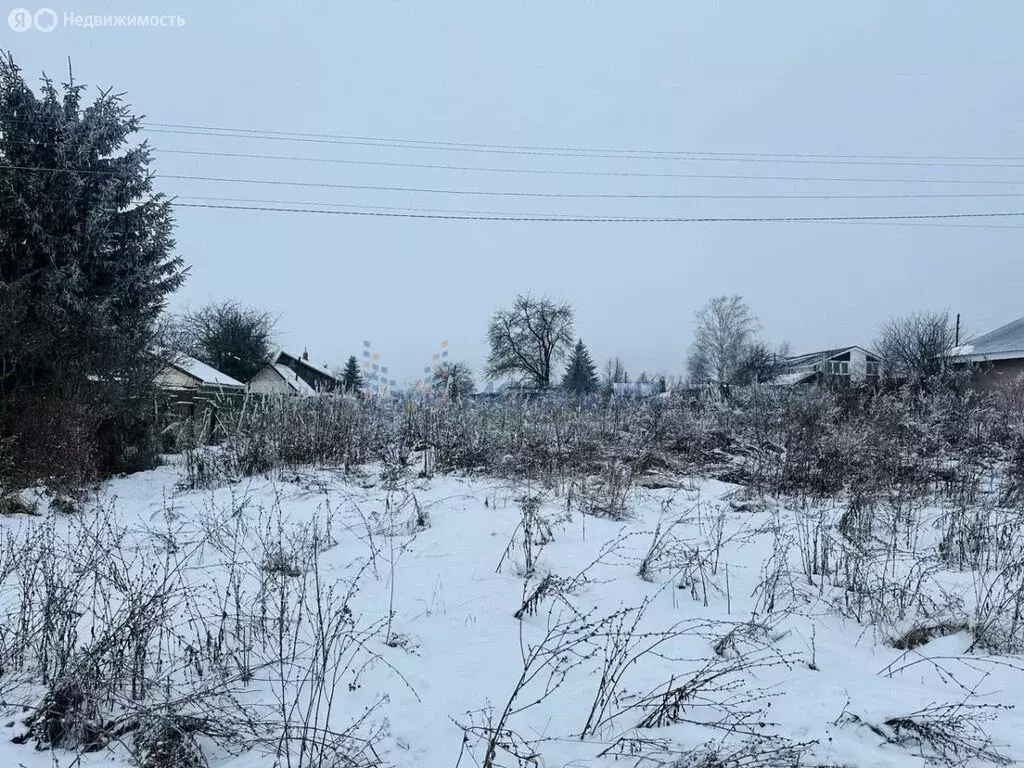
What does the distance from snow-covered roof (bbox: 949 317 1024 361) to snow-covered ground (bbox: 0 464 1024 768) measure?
21.0 m

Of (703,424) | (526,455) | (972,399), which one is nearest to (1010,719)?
(526,455)

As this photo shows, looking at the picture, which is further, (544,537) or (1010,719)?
(544,537)

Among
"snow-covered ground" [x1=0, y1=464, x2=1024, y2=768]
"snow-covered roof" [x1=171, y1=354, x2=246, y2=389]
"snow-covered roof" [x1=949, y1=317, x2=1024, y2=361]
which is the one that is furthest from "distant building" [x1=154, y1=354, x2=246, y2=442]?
"snow-covered roof" [x1=949, y1=317, x2=1024, y2=361]

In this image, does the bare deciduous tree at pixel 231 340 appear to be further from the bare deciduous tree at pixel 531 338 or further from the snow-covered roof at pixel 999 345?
the snow-covered roof at pixel 999 345

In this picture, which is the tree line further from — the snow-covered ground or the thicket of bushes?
the snow-covered ground

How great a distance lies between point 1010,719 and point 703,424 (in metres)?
8.29

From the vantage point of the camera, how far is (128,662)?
2.62 metres

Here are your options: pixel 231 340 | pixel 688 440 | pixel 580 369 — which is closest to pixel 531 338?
pixel 580 369

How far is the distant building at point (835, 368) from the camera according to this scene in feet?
48.3

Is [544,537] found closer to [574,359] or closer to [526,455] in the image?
[526,455]

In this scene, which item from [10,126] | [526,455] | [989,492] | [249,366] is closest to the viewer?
[989,492]

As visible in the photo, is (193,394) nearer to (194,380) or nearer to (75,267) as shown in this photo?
(194,380)

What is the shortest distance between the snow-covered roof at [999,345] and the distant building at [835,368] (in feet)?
9.65

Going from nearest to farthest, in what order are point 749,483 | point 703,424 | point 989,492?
point 989,492, point 749,483, point 703,424
